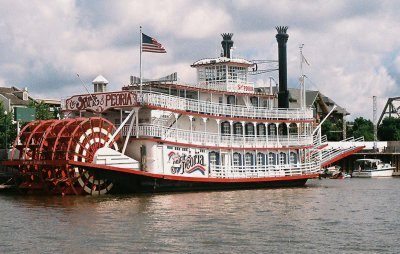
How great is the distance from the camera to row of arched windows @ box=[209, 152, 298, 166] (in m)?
34.2

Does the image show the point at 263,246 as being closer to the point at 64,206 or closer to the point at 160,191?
the point at 64,206

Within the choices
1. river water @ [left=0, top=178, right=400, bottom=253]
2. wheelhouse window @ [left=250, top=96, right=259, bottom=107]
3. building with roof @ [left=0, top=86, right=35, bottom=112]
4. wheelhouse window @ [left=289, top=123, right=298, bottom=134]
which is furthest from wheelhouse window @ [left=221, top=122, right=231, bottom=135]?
building with roof @ [left=0, top=86, right=35, bottom=112]

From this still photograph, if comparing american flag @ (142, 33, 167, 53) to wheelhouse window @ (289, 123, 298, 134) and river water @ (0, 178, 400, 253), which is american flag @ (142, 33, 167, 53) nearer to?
river water @ (0, 178, 400, 253)

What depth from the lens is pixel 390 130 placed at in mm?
73062

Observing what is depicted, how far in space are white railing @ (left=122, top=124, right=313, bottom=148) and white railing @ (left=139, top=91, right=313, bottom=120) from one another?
1057 mm

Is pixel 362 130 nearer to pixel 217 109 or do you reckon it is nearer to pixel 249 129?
pixel 249 129

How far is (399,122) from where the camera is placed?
74.4m

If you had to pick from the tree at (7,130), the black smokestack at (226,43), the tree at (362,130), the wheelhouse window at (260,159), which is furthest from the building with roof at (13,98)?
the tree at (362,130)

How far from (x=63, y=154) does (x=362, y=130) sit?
4976 centimetres

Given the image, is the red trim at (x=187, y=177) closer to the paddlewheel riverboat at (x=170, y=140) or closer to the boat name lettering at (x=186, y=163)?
the paddlewheel riverboat at (x=170, y=140)

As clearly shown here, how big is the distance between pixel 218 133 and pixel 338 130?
40808 millimetres

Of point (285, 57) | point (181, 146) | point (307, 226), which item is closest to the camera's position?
point (307, 226)

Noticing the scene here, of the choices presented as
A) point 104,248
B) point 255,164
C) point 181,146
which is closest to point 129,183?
point 181,146

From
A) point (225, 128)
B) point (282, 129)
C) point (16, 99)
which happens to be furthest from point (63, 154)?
point (16, 99)
